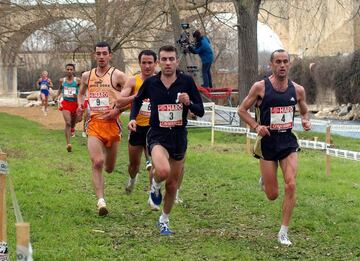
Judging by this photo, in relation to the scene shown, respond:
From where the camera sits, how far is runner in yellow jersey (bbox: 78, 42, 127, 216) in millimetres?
9062

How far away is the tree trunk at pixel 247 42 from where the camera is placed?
2162 cm

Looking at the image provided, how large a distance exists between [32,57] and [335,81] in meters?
28.8

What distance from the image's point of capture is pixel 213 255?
6.90 metres

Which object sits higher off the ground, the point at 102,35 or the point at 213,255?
the point at 102,35

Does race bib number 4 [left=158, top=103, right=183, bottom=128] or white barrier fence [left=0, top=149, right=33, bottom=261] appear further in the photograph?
race bib number 4 [left=158, top=103, right=183, bottom=128]

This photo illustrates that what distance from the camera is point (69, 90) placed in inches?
658

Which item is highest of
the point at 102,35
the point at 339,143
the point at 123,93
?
the point at 102,35

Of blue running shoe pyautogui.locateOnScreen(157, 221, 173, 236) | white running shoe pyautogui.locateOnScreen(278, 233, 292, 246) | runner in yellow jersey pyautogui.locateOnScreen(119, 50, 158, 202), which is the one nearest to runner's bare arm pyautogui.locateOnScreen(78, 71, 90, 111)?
runner in yellow jersey pyautogui.locateOnScreen(119, 50, 158, 202)

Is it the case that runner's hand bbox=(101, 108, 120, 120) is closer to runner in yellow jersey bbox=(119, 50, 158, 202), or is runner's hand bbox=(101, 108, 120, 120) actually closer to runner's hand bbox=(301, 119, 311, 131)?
runner in yellow jersey bbox=(119, 50, 158, 202)

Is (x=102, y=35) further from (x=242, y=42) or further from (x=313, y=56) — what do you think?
(x=313, y=56)

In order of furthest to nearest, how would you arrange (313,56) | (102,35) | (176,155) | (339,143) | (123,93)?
(313,56) → (102,35) → (339,143) → (123,93) → (176,155)

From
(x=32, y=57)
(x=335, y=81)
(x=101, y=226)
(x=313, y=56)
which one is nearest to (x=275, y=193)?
(x=101, y=226)

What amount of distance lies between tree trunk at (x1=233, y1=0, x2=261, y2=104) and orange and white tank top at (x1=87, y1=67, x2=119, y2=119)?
12.2 meters

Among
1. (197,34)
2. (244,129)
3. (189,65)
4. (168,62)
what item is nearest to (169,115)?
(168,62)
